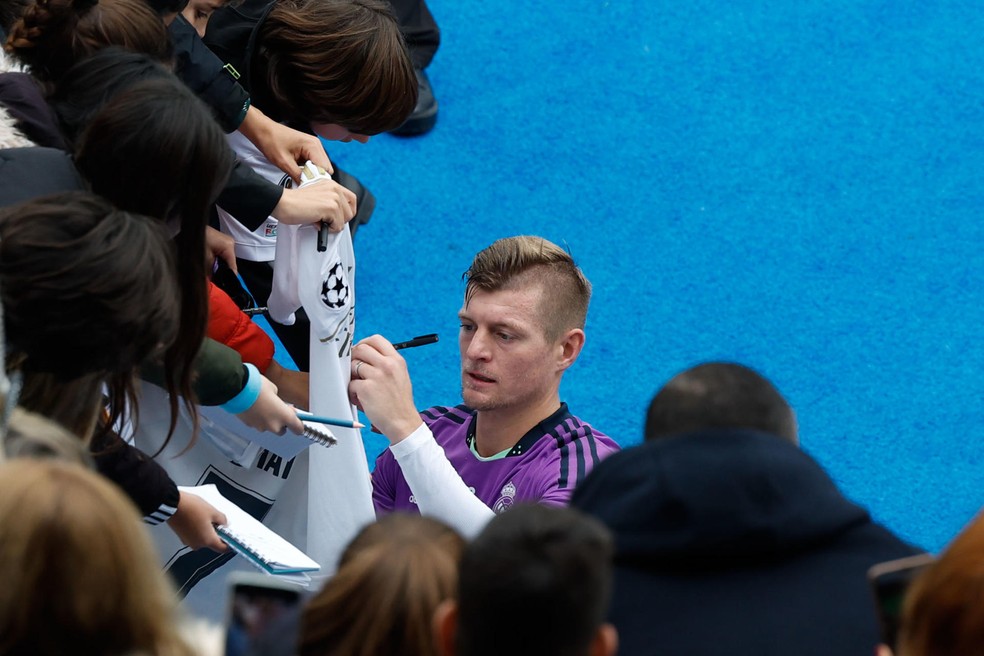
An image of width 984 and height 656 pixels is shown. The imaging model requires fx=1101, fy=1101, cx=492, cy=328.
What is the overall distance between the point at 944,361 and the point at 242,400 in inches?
87.0

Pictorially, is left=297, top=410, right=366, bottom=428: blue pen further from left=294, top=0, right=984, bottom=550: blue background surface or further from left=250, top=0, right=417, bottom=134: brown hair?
left=294, top=0, right=984, bottom=550: blue background surface

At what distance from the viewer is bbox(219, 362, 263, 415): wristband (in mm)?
1824

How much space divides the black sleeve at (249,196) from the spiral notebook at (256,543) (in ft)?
1.70

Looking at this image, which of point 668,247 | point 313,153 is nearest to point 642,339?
point 668,247

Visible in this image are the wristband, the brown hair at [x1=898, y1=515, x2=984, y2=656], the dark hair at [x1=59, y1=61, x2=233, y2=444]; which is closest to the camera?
the brown hair at [x1=898, y1=515, x2=984, y2=656]

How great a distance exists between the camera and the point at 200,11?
99.9 inches

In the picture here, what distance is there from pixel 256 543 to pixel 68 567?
0.94 m

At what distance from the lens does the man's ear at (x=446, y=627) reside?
0.91 meters

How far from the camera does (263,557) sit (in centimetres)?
172

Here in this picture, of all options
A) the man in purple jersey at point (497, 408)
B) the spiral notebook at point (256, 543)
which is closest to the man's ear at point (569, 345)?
the man in purple jersey at point (497, 408)

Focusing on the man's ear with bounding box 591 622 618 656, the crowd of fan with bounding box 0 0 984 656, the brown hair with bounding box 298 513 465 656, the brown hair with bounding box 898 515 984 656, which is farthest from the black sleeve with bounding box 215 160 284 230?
the brown hair with bounding box 898 515 984 656

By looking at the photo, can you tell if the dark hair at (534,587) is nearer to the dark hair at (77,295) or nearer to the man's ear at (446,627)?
the man's ear at (446,627)

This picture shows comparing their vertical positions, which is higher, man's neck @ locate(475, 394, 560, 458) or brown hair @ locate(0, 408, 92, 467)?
man's neck @ locate(475, 394, 560, 458)

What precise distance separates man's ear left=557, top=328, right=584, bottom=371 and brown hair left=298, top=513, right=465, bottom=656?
127cm
